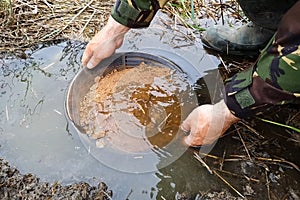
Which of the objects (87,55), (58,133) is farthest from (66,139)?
(87,55)

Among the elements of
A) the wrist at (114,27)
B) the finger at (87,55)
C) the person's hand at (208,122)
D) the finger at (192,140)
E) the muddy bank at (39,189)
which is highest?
the wrist at (114,27)

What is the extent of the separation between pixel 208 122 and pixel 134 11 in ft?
1.68

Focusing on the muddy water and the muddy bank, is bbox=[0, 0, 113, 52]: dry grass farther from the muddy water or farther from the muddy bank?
the muddy bank

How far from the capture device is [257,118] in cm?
190

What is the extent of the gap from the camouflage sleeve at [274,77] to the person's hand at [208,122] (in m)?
0.06

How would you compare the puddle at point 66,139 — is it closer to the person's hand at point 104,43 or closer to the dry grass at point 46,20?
the dry grass at point 46,20

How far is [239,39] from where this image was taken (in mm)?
2156

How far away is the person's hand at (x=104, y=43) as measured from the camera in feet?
5.79

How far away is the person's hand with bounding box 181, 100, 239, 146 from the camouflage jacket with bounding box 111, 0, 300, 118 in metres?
0.06

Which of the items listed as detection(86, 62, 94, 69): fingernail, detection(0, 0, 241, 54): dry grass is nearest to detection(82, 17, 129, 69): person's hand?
detection(86, 62, 94, 69): fingernail

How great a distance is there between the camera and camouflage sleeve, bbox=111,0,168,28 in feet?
5.48

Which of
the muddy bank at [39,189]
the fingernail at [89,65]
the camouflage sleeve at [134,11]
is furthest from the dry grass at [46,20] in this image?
the muddy bank at [39,189]

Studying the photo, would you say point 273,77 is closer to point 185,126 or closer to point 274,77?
point 274,77

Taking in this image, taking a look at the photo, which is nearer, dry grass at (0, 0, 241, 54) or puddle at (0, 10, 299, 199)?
puddle at (0, 10, 299, 199)
